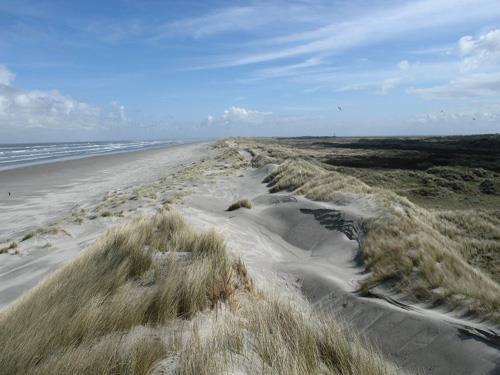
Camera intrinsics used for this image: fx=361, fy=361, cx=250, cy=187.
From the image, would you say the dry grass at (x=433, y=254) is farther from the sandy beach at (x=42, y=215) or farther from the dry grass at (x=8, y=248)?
the dry grass at (x=8, y=248)

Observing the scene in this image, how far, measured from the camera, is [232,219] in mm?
10820

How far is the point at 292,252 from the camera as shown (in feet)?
29.1

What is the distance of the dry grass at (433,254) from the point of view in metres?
4.85

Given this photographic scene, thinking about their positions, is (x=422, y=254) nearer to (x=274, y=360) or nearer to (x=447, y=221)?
(x=274, y=360)

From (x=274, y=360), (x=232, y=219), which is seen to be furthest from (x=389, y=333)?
(x=232, y=219)

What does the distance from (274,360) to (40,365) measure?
5.58 ft

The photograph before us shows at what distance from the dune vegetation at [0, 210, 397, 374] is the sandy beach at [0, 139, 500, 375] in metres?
0.37

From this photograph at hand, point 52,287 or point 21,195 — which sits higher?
point 52,287

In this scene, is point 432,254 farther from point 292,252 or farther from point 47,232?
point 47,232

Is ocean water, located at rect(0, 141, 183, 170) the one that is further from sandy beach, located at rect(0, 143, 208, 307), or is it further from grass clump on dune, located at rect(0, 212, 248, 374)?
grass clump on dune, located at rect(0, 212, 248, 374)

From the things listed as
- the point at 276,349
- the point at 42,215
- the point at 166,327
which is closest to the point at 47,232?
the point at 42,215

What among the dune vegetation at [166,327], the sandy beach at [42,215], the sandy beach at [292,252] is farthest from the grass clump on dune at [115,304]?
the sandy beach at [42,215]

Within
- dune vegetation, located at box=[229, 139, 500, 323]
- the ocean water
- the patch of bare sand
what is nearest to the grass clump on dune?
the patch of bare sand

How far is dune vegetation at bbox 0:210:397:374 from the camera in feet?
8.76
